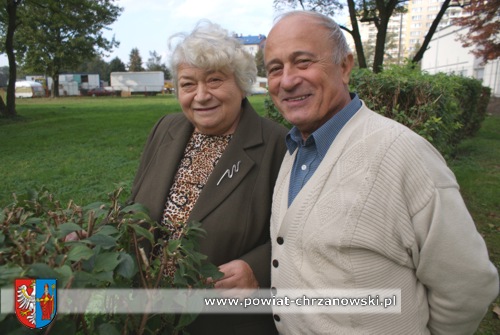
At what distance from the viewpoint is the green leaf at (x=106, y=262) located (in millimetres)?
1008

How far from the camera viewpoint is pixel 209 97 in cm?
211

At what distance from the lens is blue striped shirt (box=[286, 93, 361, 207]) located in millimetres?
1588

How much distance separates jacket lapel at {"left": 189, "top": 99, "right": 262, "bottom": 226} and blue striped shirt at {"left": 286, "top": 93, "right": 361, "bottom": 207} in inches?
15.0

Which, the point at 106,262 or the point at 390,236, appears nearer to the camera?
the point at 106,262

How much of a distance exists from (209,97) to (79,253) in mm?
1284

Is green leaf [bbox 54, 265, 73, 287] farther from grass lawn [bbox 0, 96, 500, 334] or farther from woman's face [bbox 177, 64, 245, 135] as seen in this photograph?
grass lawn [bbox 0, 96, 500, 334]

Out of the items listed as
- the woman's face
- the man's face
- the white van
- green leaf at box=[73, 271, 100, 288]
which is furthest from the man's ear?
the white van

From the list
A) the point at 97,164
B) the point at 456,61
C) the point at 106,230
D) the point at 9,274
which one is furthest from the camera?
the point at 456,61

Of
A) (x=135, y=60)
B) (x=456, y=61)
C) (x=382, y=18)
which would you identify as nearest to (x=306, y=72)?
(x=382, y=18)

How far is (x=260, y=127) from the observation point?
2.18 m

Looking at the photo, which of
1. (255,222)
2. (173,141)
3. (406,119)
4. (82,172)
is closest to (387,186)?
(255,222)

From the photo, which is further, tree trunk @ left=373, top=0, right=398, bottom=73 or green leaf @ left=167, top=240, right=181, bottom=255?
tree trunk @ left=373, top=0, right=398, bottom=73

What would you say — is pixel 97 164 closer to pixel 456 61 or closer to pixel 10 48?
pixel 10 48

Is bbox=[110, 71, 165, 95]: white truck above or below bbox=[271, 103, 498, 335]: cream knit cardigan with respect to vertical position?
above
